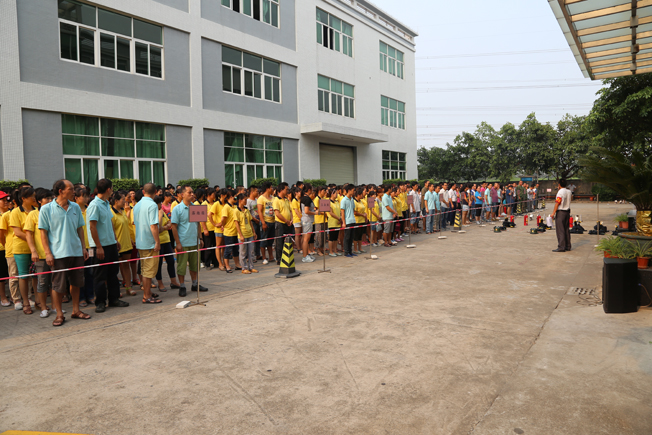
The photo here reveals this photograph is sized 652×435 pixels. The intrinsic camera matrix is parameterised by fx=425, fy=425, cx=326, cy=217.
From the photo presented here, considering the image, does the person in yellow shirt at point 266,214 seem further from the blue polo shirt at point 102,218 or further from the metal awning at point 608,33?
the metal awning at point 608,33

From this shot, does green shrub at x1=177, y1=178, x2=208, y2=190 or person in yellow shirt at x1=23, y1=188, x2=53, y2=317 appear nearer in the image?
person in yellow shirt at x1=23, y1=188, x2=53, y2=317

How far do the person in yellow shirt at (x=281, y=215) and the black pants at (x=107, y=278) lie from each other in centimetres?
417

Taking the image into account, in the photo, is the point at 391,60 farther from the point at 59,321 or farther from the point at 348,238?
the point at 59,321

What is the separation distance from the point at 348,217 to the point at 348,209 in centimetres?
23

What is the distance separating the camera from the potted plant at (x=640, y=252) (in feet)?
22.4

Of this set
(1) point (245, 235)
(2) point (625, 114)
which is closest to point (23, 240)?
(1) point (245, 235)

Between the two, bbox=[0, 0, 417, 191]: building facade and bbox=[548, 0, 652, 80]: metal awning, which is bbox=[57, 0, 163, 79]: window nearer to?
bbox=[0, 0, 417, 191]: building facade

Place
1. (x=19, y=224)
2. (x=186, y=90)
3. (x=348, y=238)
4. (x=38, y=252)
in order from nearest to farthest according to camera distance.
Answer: (x=38, y=252) → (x=19, y=224) → (x=348, y=238) → (x=186, y=90)

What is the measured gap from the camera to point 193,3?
1903 cm

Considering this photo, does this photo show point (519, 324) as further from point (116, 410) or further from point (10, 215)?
point (10, 215)

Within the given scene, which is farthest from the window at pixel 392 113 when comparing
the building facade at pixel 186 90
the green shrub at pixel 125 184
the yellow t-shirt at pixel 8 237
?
the yellow t-shirt at pixel 8 237

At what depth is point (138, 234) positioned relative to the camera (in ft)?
24.1

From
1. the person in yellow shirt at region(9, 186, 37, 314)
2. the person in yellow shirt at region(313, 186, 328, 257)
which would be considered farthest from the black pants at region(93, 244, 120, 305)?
the person in yellow shirt at region(313, 186, 328, 257)

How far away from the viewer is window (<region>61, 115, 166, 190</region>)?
15312mm
